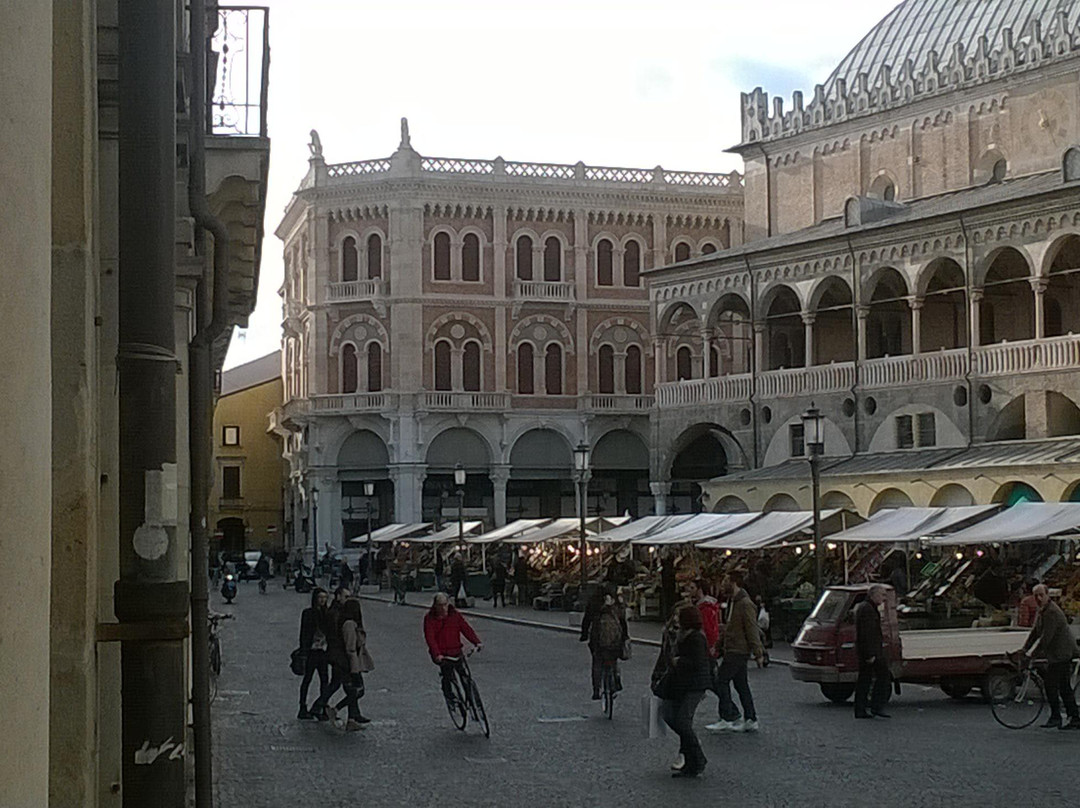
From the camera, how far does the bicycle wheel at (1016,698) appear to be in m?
19.0

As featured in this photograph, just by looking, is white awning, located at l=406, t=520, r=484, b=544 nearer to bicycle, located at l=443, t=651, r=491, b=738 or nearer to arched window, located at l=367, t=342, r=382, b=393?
arched window, located at l=367, t=342, r=382, b=393

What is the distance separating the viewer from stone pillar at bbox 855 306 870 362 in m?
45.3

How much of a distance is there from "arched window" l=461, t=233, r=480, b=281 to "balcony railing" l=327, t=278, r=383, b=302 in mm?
3472

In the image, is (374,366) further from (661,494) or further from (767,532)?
(767,532)

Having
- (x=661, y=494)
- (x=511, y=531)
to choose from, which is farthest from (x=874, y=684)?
(x=661, y=494)

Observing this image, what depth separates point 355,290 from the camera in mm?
70188

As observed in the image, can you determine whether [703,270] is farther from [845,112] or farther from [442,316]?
[442,316]

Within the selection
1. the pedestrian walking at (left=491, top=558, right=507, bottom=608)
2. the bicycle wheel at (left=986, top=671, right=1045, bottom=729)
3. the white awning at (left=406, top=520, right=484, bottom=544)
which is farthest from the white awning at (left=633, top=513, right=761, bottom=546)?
the bicycle wheel at (left=986, top=671, right=1045, bottom=729)

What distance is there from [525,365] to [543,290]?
3.09 meters

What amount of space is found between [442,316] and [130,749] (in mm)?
64222

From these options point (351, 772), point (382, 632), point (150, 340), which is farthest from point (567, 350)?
point (150, 340)

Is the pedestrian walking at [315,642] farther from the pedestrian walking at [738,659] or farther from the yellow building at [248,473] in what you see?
the yellow building at [248,473]

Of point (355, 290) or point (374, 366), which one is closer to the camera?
point (355, 290)

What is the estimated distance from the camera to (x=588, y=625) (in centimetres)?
2148
